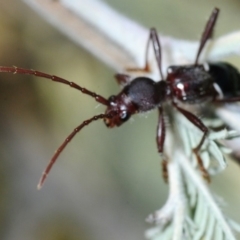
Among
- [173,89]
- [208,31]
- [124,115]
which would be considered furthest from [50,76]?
[208,31]

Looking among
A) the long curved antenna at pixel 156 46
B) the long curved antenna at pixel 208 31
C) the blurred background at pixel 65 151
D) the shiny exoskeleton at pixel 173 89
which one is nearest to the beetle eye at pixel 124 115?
the shiny exoskeleton at pixel 173 89

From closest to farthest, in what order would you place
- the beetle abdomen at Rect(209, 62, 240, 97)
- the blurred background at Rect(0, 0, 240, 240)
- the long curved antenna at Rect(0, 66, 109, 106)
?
the long curved antenna at Rect(0, 66, 109, 106) → the beetle abdomen at Rect(209, 62, 240, 97) → the blurred background at Rect(0, 0, 240, 240)

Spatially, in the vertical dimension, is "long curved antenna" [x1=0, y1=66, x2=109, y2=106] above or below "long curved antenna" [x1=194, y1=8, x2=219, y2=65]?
above

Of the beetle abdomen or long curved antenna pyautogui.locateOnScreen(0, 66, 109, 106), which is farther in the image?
the beetle abdomen

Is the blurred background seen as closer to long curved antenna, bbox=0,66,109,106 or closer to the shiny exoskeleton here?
the shiny exoskeleton

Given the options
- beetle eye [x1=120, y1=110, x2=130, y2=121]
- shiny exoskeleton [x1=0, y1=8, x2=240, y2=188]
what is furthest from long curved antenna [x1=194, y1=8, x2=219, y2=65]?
beetle eye [x1=120, y1=110, x2=130, y2=121]

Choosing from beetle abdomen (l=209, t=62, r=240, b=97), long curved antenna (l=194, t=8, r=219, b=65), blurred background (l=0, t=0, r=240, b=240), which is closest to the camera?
long curved antenna (l=194, t=8, r=219, b=65)

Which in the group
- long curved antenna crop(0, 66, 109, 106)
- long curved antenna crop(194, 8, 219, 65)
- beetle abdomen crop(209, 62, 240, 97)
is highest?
long curved antenna crop(0, 66, 109, 106)

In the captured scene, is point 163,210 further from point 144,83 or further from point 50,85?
point 50,85

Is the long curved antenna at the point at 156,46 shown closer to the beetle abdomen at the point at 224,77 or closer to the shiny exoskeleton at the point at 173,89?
the shiny exoskeleton at the point at 173,89

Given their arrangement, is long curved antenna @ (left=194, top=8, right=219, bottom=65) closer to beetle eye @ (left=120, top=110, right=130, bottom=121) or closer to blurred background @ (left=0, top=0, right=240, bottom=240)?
beetle eye @ (left=120, top=110, right=130, bottom=121)

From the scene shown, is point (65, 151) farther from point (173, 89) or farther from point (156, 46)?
point (156, 46)
